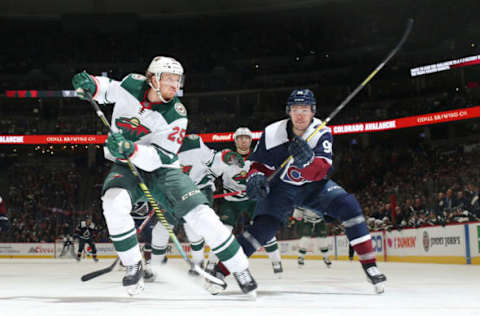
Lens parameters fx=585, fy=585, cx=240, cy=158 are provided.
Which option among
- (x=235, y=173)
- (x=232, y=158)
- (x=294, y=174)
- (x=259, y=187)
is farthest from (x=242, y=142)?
(x=259, y=187)

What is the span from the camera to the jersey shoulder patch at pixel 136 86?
4.39 metres

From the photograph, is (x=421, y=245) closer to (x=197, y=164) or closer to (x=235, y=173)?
(x=235, y=173)

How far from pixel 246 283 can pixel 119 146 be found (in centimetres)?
132

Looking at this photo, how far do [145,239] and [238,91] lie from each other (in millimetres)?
22440

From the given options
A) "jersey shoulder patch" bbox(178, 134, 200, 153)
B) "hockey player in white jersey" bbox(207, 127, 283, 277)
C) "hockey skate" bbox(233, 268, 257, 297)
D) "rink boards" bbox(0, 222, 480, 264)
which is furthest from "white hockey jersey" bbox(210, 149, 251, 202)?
"rink boards" bbox(0, 222, 480, 264)

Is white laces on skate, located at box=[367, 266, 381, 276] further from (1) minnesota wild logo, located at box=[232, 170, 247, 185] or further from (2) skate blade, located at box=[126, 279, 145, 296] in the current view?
(1) minnesota wild logo, located at box=[232, 170, 247, 185]

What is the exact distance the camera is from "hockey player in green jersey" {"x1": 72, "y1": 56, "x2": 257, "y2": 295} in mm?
4168

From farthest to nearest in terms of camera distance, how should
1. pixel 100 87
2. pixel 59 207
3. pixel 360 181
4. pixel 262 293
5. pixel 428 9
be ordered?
pixel 428 9 < pixel 59 207 < pixel 360 181 < pixel 262 293 < pixel 100 87

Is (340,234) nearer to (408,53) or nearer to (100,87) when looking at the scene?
(100,87)

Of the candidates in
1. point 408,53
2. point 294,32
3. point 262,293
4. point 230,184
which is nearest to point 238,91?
point 294,32

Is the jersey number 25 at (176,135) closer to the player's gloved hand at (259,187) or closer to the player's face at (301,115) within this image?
the player's gloved hand at (259,187)

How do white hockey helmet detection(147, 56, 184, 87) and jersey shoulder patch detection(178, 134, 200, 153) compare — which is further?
jersey shoulder patch detection(178, 134, 200, 153)

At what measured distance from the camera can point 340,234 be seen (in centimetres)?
1478

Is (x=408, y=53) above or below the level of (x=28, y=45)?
below
